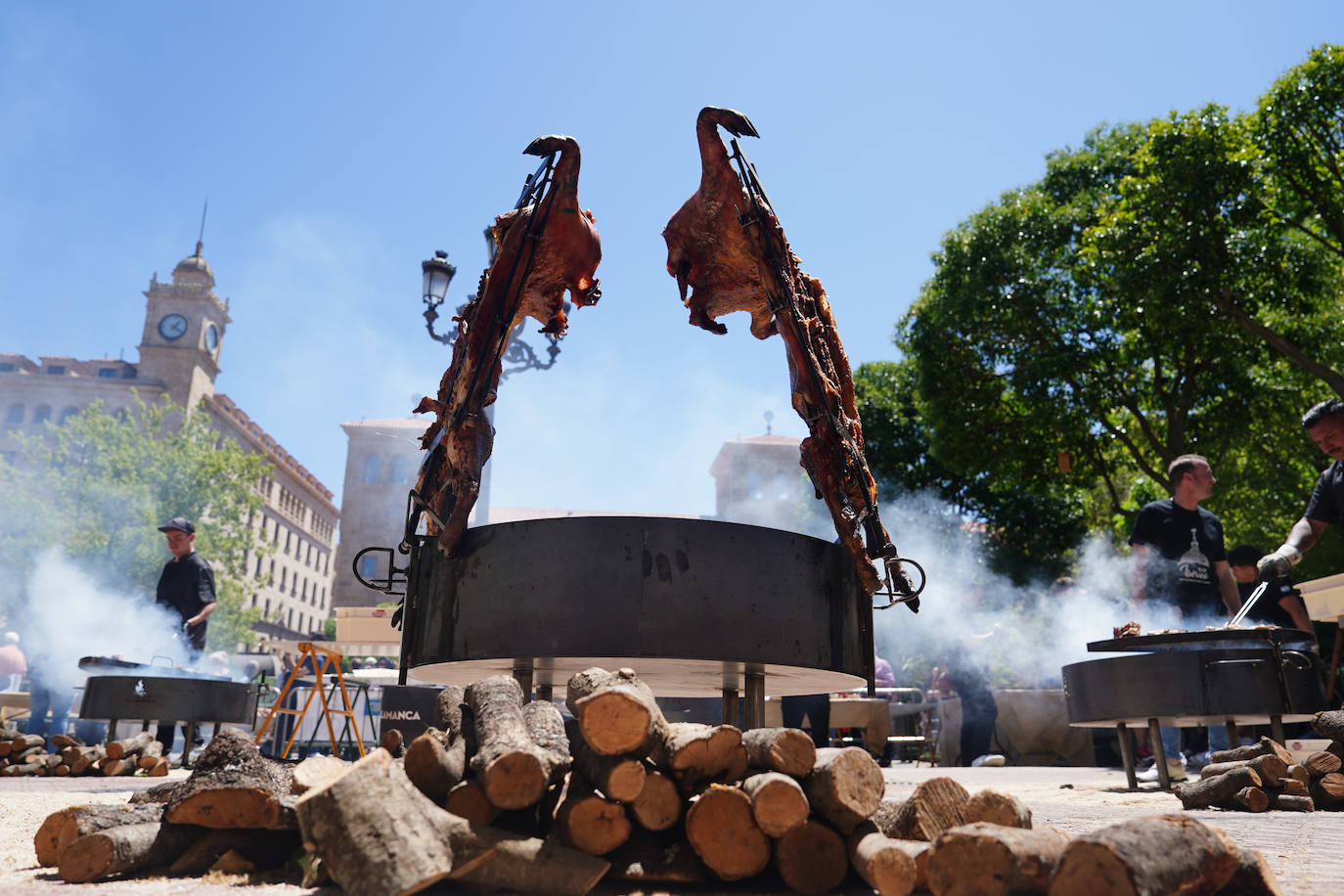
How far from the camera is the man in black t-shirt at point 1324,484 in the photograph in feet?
19.5

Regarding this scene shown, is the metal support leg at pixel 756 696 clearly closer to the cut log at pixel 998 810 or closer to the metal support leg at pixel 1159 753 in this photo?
the cut log at pixel 998 810

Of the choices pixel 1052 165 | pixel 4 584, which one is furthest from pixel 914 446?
pixel 4 584

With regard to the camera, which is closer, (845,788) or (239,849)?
(845,788)

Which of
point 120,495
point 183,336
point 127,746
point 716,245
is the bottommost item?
point 127,746

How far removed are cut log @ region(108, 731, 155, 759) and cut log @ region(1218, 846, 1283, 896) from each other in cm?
885

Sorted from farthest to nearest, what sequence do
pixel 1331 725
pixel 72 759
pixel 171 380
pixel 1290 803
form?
pixel 171 380 < pixel 72 759 < pixel 1331 725 < pixel 1290 803

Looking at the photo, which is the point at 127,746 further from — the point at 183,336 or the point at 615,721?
the point at 183,336

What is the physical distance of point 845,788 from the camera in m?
2.27

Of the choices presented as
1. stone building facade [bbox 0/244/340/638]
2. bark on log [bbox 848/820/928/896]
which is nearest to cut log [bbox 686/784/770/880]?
bark on log [bbox 848/820/928/896]

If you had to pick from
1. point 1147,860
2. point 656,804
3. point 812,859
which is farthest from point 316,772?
point 1147,860

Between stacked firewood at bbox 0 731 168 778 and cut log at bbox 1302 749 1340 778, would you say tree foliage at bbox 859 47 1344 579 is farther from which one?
stacked firewood at bbox 0 731 168 778

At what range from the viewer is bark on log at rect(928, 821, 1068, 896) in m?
1.85

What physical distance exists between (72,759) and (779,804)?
841cm

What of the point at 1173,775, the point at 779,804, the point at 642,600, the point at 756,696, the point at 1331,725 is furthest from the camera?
the point at 1173,775
